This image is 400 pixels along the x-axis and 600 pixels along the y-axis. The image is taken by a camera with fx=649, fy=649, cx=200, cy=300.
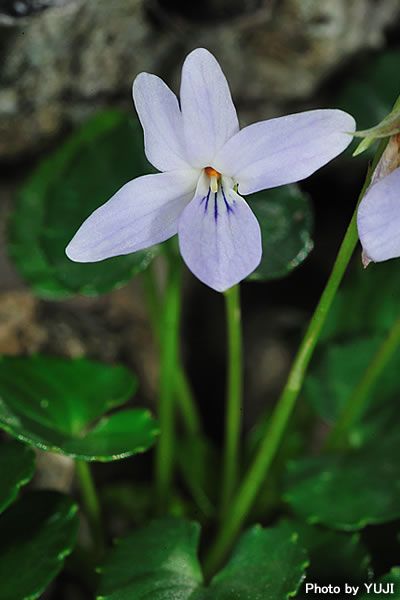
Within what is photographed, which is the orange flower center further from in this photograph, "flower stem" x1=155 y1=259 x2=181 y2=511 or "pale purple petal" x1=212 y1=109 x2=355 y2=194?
"flower stem" x1=155 y1=259 x2=181 y2=511

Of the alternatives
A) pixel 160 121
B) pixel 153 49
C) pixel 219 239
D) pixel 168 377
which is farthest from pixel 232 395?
pixel 153 49

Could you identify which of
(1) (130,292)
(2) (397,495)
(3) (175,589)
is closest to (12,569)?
(3) (175,589)

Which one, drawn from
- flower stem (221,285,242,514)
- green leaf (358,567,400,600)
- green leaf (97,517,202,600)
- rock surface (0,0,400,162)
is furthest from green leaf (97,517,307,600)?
rock surface (0,0,400,162)

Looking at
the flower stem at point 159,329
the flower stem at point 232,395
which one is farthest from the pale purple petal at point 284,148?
the flower stem at point 159,329

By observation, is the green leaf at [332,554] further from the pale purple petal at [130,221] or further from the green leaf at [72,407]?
the pale purple petal at [130,221]

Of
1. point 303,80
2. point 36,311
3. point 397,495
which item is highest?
point 303,80

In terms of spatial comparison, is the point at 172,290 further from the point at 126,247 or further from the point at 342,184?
the point at 342,184
